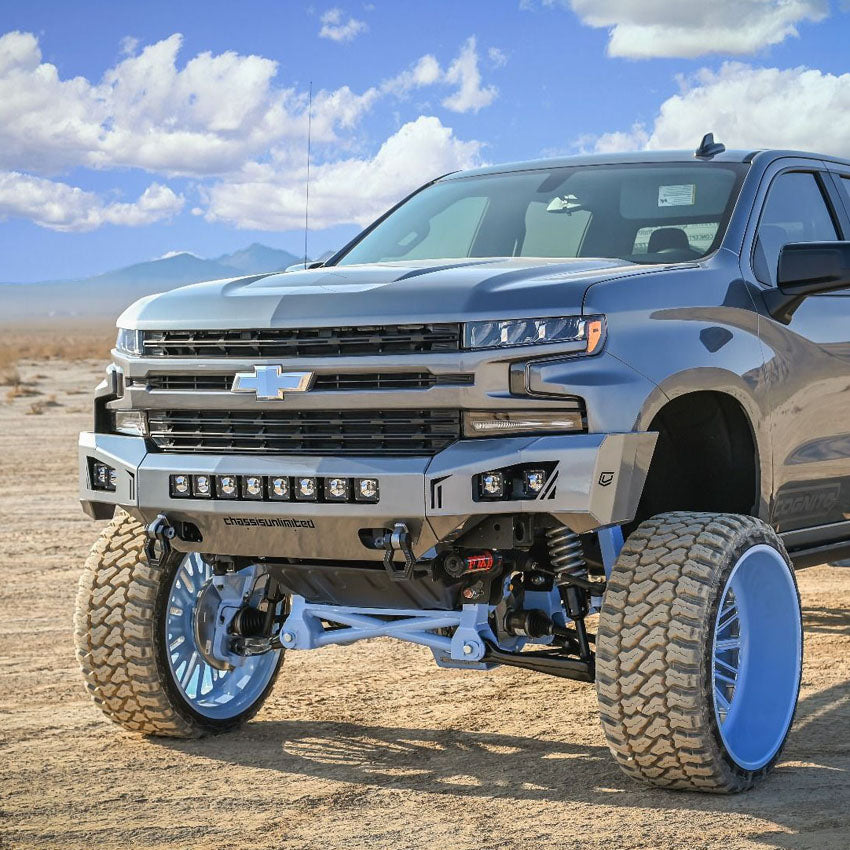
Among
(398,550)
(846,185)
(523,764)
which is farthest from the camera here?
(846,185)

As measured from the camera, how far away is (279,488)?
5316mm

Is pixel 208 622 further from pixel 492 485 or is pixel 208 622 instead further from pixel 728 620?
pixel 728 620

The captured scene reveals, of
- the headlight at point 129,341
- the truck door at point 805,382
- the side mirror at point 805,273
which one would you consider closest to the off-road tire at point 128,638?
the headlight at point 129,341

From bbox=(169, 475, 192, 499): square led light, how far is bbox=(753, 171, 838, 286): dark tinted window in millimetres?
2470

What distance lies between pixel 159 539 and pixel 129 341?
846 millimetres

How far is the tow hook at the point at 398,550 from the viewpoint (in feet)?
16.7

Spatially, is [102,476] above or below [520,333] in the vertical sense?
below

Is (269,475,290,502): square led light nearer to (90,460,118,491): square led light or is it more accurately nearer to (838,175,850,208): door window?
(90,460,118,491): square led light

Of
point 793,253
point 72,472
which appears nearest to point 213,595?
point 793,253

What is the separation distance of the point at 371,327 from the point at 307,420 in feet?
1.42

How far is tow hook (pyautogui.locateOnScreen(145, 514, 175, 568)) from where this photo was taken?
5.61 meters

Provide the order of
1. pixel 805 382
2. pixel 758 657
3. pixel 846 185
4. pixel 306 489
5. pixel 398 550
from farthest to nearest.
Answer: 1. pixel 846 185
2. pixel 805 382
3. pixel 758 657
4. pixel 306 489
5. pixel 398 550

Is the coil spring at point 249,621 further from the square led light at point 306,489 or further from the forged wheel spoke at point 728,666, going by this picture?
the forged wheel spoke at point 728,666

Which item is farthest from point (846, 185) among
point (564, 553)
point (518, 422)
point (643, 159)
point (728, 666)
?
point (518, 422)
